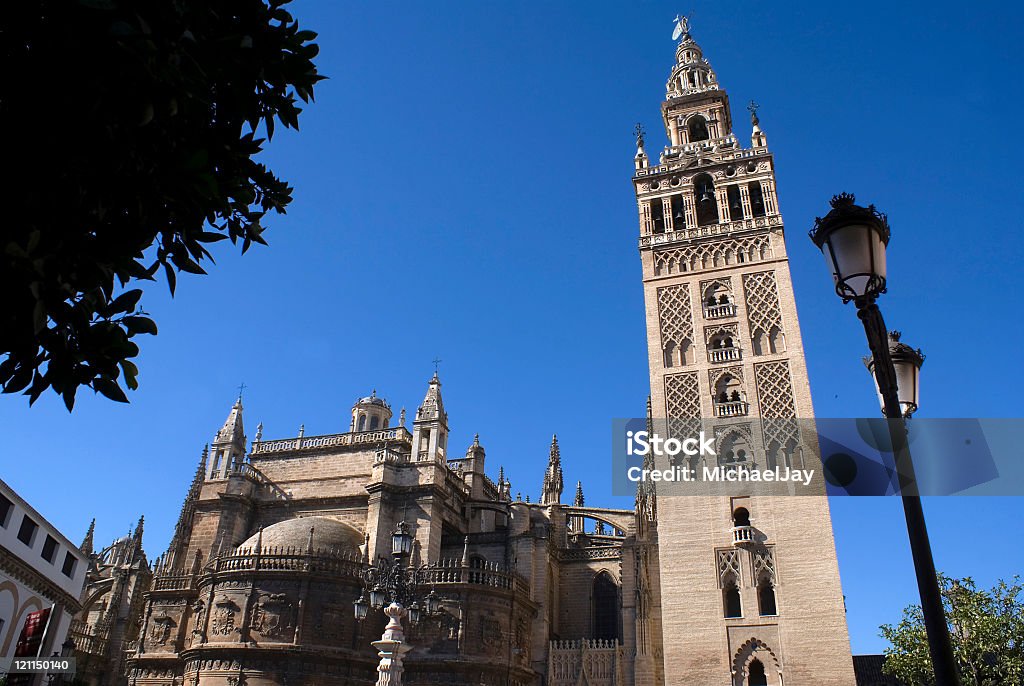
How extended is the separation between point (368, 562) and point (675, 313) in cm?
1643

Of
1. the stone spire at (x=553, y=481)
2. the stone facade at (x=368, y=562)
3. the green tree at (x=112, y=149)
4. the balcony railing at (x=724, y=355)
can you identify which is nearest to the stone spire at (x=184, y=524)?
the stone facade at (x=368, y=562)

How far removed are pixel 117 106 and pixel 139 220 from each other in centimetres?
75

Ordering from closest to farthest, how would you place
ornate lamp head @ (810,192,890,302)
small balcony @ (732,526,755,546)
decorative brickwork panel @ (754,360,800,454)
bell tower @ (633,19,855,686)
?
ornate lamp head @ (810,192,890,302)
bell tower @ (633,19,855,686)
small balcony @ (732,526,755,546)
decorative brickwork panel @ (754,360,800,454)

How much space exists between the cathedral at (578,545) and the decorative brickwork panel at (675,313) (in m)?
0.08

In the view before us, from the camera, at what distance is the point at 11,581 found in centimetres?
2530

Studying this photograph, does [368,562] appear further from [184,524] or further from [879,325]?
[879,325]

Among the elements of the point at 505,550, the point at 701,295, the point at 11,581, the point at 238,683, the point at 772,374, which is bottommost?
the point at 238,683

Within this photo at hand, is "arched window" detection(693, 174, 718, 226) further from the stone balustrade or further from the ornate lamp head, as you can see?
the ornate lamp head

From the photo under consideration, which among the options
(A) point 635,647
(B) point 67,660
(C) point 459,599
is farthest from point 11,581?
(A) point 635,647

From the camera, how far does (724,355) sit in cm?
3109

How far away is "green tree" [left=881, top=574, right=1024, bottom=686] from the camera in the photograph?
21234 mm

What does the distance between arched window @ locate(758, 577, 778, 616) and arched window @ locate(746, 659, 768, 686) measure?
1.65 meters

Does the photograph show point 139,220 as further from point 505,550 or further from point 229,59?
point 505,550

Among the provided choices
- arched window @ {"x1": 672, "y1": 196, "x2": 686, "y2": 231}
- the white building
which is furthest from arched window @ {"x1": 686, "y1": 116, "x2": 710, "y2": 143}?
the white building
